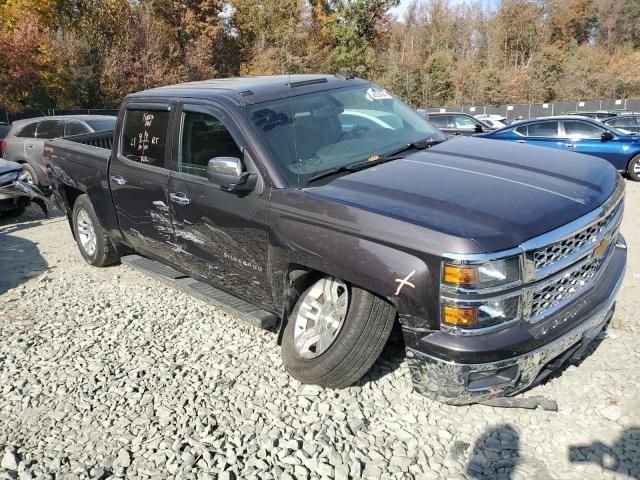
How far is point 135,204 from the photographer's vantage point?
16.2 ft

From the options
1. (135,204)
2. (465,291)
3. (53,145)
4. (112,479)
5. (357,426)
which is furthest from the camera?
(53,145)

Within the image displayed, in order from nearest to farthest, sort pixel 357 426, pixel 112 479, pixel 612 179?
1. pixel 112 479
2. pixel 357 426
3. pixel 612 179

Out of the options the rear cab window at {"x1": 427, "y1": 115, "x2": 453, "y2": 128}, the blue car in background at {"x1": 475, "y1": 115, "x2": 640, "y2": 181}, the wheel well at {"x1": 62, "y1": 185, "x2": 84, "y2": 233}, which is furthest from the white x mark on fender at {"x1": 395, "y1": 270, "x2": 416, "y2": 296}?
the rear cab window at {"x1": 427, "y1": 115, "x2": 453, "y2": 128}

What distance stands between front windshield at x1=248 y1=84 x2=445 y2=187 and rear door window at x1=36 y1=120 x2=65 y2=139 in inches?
350

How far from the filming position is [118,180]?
202 inches

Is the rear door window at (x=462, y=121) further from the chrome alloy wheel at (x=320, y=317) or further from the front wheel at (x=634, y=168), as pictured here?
the chrome alloy wheel at (x=320, y=317)

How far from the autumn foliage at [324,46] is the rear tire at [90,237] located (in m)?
24.0

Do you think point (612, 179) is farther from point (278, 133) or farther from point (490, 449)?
point (278, 133)

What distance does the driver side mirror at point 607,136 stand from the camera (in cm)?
1238

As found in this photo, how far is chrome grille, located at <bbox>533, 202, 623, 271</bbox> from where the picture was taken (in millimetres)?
2818

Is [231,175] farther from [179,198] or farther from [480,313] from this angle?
[480,313]

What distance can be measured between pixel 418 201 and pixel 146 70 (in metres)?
32.8

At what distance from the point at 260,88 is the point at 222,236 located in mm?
1184

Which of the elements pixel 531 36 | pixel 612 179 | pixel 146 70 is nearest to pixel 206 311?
pixel 612 179
